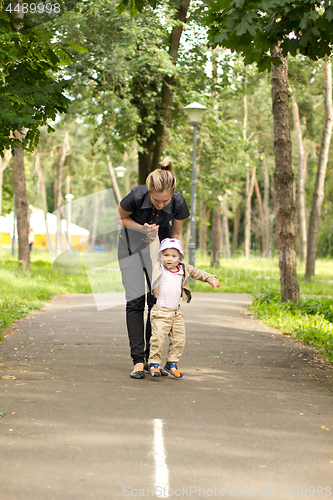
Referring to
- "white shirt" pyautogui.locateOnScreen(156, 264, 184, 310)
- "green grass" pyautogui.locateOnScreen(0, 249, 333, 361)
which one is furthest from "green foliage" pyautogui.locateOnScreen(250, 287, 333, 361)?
"white shirt" pyautogui.locateOnScreen(156, 264, 184, 310)

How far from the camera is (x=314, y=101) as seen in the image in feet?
98.9

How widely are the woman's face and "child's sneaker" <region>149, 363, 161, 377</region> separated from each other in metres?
1.50

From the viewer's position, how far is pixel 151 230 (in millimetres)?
5102

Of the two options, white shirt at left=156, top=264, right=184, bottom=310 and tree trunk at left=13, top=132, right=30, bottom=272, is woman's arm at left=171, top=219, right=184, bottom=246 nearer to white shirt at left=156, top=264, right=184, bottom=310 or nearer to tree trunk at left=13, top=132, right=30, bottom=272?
white shirt at left=156, top=264, right=184, bottom=310

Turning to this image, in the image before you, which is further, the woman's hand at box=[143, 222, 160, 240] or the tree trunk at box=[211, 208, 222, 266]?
the tree trunk at box=[211, 208, 222, 266]

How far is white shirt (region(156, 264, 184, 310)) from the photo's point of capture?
5312mm

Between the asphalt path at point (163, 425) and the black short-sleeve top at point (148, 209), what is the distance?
4.92 feet

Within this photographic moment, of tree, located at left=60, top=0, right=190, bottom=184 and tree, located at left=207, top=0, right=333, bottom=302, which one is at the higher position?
tree, located at left=60, top=0, right=190, bottom=184

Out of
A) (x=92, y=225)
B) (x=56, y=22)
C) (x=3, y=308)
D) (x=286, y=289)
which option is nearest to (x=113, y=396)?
(x=92, y=225)

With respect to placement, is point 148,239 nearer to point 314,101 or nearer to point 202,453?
point 202,453

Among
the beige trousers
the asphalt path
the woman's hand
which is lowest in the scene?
the asphalt path

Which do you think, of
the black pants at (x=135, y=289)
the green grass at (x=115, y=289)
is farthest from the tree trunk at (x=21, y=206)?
the black pants at (x=135, y=289)

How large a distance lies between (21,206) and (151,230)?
1414 centimetres

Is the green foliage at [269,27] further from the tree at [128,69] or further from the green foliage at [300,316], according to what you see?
the tree at [128,69]
